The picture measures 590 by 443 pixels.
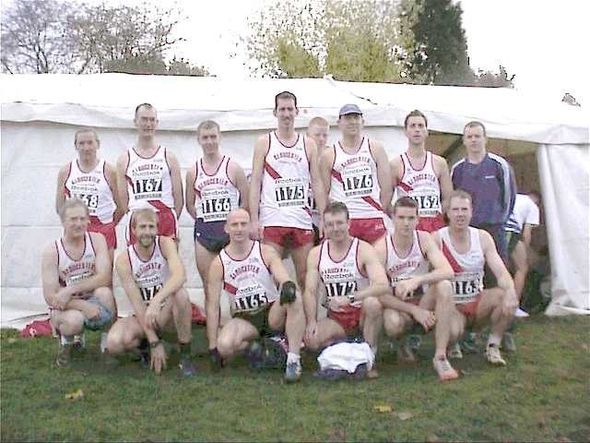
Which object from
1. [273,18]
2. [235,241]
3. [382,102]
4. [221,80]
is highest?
[273,18]

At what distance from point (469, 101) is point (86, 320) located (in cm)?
454

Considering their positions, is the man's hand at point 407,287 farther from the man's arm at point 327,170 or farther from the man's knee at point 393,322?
the man's arm at point 327,170

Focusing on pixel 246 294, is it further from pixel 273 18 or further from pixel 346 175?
pixel 273 18

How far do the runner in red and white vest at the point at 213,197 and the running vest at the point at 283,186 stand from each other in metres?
0.23

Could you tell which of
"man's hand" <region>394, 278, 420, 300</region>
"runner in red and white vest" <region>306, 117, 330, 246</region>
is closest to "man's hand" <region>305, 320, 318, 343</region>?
"man's hand" <region>394, 278, 420, 300</region>

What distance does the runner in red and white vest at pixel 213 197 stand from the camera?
553 cm

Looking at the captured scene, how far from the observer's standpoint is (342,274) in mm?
4887

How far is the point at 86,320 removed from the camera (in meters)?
5.00

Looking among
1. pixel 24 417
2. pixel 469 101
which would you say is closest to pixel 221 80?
pixel 469 101

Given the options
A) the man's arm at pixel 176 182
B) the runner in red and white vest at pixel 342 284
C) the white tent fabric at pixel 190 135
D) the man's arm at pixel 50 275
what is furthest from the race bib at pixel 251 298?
the white tent fabric at pixel 190 135

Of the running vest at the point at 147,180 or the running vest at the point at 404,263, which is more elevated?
the running vest at the point at 147,180

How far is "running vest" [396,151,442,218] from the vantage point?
565cm

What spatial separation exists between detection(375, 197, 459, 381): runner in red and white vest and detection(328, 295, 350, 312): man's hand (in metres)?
0.23

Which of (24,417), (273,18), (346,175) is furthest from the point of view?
(273,18)
